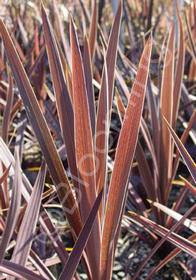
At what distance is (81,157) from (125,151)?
0.06 metres

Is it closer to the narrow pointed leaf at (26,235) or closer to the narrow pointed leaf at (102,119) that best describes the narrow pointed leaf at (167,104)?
the narrow pointed leaf at (102,119)

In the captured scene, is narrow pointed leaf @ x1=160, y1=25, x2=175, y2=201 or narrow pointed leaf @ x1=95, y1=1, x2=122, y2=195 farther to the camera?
narrow pointed leaf @ x1=160, y1=25, x2=175, y2=201

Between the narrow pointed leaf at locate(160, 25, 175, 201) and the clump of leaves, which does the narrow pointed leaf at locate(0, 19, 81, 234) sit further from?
the narrow pointed leaf at locate(160, 25, 175, 201)

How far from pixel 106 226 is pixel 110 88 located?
0.22 m

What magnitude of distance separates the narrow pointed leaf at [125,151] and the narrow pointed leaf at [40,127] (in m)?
0.07

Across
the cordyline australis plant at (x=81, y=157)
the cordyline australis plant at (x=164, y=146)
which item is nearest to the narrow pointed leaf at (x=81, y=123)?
the cordyline australis plant at (x=81, y=157)

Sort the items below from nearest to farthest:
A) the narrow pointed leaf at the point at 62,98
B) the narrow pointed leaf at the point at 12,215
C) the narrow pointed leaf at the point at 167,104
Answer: the narrow pointed leaf at the point at 12,215 < the narrow pointed leaf at the point at 62,98 < the narrow pointed leaf at the point at 167,104

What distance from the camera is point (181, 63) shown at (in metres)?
0.72

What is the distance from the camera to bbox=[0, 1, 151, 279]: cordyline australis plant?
407 millimetres

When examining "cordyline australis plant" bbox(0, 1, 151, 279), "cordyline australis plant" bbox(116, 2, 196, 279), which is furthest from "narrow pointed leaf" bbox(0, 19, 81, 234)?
"cordyline australis plant" bbox(116, 2, 196, 279)

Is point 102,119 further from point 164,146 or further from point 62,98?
point 164,146

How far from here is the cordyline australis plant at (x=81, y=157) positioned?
0.41 meters

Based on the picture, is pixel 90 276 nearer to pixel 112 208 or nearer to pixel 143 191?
pixel 112 208

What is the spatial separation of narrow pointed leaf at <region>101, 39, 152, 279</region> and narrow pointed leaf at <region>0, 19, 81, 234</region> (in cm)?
7
